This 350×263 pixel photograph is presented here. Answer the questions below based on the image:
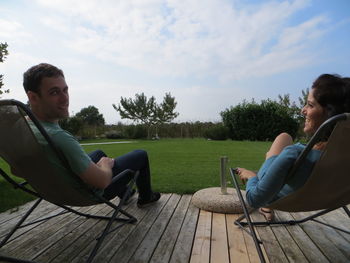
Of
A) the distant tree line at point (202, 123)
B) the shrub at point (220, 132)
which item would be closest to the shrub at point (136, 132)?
the distant tree line at point (202, 123)

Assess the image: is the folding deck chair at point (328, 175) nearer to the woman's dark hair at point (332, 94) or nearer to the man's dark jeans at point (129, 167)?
the woman's dark hair at point (332, 94)

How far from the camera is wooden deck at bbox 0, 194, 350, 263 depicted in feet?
6.43

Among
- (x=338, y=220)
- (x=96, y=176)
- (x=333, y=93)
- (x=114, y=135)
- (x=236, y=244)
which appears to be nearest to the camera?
(x=333, y=93)

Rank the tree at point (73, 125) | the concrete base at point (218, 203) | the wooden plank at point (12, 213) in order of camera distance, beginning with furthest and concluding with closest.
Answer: the tree at point (73, 125)
the concrete base at point (218, 203)
the wooden plank at point (12, 213)

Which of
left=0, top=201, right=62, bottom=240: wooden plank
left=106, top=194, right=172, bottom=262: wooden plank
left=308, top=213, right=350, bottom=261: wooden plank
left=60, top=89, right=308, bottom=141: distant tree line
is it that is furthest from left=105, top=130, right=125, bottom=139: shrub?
left=308, top=213, right=350, bottom=261: wooden plank

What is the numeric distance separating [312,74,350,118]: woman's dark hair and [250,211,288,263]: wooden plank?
1029 millimetres

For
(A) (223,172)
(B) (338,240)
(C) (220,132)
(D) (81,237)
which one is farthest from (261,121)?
(D) (81,237)

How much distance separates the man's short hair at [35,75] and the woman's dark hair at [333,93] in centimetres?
164

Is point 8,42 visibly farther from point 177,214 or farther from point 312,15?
point 312,15

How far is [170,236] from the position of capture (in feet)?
7.57

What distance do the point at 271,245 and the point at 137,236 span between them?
1050mm

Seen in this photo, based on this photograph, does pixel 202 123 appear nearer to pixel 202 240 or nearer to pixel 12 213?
pixel 12 213

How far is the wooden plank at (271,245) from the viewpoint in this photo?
1915 millimetres

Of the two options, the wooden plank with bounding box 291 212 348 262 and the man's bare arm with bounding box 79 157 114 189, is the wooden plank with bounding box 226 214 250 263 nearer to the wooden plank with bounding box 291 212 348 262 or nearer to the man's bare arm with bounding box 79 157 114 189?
the wooden plank with bounding box 291 212 348 262
